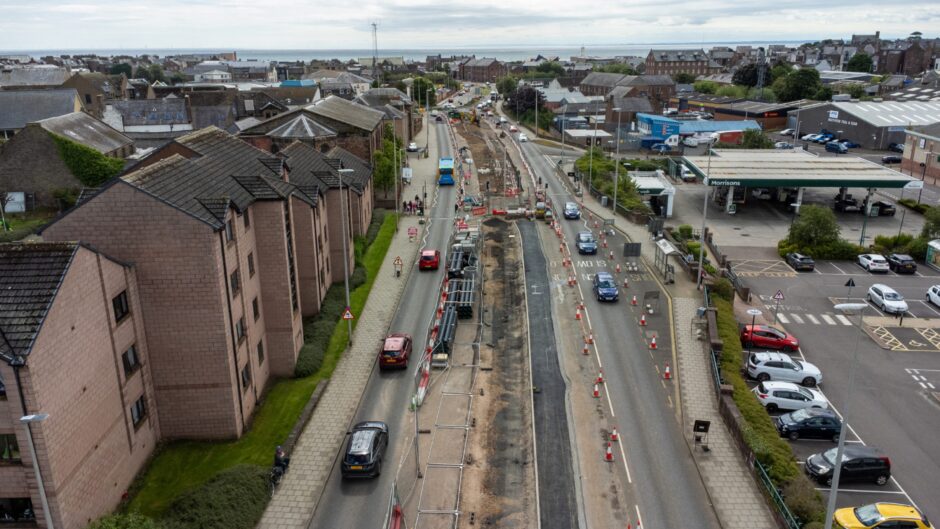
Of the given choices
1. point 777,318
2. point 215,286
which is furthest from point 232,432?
point 777,318

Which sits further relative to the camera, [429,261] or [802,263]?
[802,263]

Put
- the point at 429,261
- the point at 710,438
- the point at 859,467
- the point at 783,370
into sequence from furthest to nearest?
the point at 429,261 < the point at 783,370 < the point at 710,438 < the point at 859,467

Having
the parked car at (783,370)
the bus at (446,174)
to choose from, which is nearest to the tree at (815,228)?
the parked car at (783,370)

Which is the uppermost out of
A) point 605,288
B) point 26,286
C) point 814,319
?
point 26,286

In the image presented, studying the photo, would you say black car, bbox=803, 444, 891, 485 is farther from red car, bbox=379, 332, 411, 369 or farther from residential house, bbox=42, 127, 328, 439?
residential house, bbox=42, 127, 328, 439

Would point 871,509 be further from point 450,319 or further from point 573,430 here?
point 450,319

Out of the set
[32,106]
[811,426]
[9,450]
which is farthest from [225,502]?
[32,106]

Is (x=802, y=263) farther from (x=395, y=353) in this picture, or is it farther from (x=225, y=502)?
(x=225, y=502)

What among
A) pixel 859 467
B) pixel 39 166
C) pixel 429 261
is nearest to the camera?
pixel 859 467
